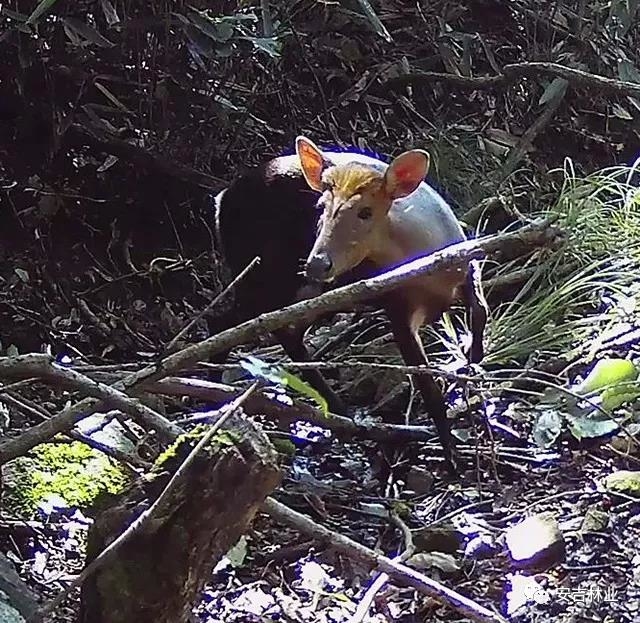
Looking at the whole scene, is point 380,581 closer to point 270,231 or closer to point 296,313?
point 296,313

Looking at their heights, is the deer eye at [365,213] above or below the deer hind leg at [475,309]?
above

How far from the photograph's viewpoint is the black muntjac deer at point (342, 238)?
2488mm

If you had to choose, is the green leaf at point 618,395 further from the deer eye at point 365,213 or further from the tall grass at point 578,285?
the deer eye at point 365,213

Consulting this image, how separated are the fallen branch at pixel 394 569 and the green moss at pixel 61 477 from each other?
0.61 meters

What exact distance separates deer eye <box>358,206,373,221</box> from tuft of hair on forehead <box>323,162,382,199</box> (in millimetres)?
42

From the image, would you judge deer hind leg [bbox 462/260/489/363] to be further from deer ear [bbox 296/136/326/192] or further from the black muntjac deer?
deer ear [bbox 296/136/326/192]

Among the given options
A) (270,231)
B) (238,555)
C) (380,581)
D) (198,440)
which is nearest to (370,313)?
(270,231)

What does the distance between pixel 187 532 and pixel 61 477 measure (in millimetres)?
929

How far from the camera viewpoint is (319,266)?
2.41 metres

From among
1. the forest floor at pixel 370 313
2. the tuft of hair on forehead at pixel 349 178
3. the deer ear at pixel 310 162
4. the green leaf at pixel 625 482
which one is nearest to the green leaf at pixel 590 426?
the forest floor at pixel 370 313

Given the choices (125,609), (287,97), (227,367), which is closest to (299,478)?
(227,367)

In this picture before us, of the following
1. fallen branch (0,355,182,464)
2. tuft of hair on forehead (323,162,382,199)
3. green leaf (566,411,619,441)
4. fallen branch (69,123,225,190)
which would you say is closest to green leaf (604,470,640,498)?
green leaf (566,411,619,441)

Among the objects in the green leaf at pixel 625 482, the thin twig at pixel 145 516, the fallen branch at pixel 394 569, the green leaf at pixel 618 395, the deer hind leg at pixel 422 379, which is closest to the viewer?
the thin twig at pixel 145 516

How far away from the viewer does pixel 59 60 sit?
3.12 meters
